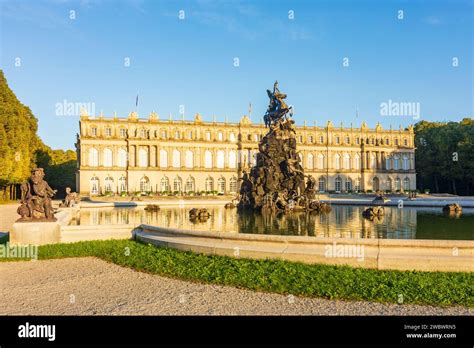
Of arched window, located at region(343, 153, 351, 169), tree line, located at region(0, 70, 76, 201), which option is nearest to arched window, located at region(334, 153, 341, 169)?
arched window, located at region(343, 153, 351, 169)

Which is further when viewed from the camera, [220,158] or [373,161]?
[373,161]

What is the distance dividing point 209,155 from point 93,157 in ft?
66.6

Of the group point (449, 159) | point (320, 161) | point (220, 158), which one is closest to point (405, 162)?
point (320, 161)

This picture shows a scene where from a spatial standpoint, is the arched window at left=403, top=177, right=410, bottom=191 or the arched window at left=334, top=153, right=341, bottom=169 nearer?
the arched window at left=334, top=153, right=341, bottom=169

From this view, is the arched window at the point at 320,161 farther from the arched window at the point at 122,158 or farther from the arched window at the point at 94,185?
the arched window at the point at 94,185

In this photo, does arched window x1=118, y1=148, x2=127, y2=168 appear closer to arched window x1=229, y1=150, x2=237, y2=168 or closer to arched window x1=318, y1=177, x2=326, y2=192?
arched window x1=229, y1=150, x2=237, y2=168

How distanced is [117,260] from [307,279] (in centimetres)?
547

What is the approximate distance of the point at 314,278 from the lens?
8398mm

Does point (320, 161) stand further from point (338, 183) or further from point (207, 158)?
point (207, 158)

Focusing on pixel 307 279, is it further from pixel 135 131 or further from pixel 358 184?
pixel 358 184

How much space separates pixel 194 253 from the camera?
1102 cm

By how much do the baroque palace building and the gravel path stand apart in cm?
5254

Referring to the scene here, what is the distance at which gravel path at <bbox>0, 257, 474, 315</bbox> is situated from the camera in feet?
22.7
